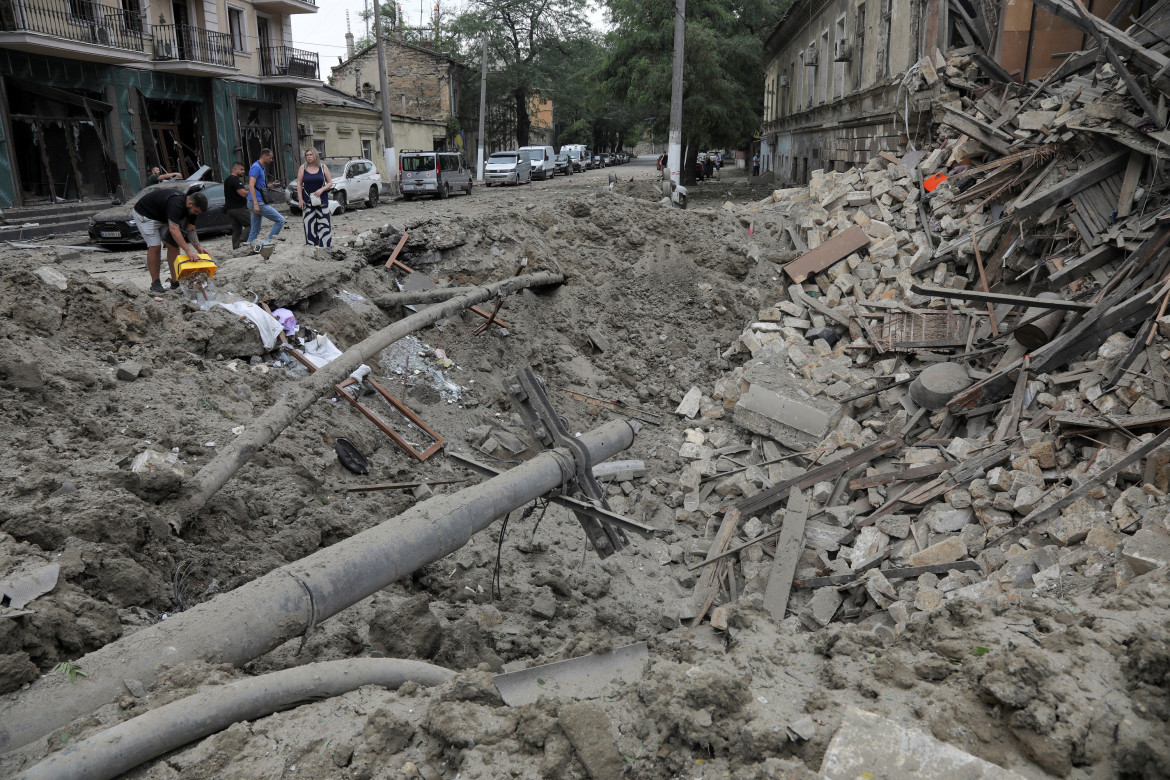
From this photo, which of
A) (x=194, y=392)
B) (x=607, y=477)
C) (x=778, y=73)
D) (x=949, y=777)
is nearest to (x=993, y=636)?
(x=949, y=777)

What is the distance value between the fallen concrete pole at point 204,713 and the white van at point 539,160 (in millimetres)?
37083

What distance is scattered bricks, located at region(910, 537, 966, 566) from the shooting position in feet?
17.9

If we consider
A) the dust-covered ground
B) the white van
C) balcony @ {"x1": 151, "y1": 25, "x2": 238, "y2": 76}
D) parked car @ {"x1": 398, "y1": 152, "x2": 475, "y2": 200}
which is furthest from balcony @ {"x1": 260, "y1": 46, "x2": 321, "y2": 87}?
the dust-covered ground

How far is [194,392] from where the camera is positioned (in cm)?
639

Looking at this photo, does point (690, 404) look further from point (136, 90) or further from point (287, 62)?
point (287, 62)

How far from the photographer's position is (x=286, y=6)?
30500 millimetres

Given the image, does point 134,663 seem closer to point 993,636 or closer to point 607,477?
point 993,636

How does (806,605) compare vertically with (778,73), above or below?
below

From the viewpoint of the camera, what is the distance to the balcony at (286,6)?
29688 mm

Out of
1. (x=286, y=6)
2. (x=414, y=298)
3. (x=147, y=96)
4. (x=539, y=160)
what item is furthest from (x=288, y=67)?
(x=414, y=298)

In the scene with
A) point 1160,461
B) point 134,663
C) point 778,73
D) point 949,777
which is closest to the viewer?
point 949,777

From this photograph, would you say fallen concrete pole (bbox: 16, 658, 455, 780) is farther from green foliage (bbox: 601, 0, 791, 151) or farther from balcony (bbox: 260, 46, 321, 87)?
balcony (bbox: 260, 46, 321, 87)

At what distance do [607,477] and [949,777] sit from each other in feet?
20.2

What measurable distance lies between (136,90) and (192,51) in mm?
2926
